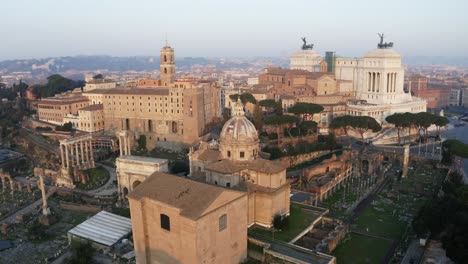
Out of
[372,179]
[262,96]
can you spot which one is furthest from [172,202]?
[262,96]

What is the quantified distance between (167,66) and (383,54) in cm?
4357

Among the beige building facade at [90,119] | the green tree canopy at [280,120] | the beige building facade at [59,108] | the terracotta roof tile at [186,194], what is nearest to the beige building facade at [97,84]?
the beige building facade at [59,108]

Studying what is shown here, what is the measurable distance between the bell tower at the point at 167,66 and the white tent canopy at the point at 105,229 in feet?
157

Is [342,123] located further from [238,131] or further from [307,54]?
[307,54]

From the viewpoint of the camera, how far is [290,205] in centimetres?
4091

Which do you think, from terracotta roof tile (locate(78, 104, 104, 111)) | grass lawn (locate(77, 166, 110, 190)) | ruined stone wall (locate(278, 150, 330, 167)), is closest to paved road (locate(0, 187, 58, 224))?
grass lawn (locate(77, 166, 110, 190))

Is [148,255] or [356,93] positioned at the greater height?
[356,93]

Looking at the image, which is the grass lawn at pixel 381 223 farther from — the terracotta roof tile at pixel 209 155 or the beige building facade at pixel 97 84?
the beige building facade at pixel 97 84

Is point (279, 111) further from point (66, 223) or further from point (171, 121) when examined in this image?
point (66, 223)

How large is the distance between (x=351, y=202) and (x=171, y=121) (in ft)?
116

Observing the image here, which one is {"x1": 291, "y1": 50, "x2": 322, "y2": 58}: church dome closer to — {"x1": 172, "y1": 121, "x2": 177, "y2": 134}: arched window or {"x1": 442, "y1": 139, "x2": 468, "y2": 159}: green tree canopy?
{"x1": 172, "y1": 121, "x2": 177, "y2": 134}: arched window

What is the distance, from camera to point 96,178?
5791 cm

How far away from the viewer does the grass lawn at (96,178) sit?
55.5 meters

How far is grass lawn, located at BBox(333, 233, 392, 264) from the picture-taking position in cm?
3303
